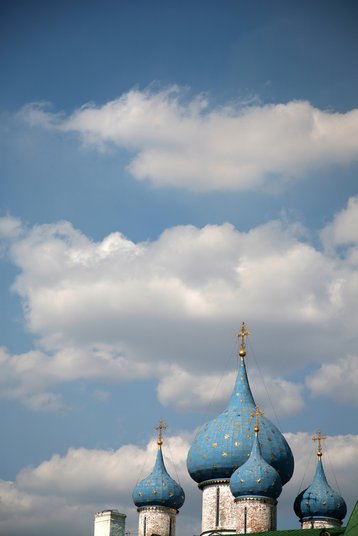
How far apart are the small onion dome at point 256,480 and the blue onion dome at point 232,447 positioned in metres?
1.85

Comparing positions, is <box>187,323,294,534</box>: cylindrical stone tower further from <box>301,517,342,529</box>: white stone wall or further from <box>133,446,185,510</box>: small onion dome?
<box>301,517,342,529</box>: white stone wall

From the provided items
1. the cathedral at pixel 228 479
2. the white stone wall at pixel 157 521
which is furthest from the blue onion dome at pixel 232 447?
the white stone wall at pixel 157 521

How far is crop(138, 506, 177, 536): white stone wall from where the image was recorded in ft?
161

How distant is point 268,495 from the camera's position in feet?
152

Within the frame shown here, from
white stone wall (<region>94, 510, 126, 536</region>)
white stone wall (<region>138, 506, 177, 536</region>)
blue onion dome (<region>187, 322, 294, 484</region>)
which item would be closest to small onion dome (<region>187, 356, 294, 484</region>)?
blue onion dome (<region>187, 322, 294, 484</region>)

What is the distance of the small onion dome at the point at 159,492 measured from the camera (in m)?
49.6

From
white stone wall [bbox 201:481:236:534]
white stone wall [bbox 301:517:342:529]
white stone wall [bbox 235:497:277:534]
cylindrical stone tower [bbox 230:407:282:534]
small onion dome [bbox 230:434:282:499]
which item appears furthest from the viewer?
white stone wall [bbox 301:517:342:529]

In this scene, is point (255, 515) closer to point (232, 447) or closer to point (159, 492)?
point (232, 447)

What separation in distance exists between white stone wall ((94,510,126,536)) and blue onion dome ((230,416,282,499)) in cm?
508

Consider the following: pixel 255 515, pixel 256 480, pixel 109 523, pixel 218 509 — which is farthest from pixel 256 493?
pixel 109 523

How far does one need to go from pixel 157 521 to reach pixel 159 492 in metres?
1.07

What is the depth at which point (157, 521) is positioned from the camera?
162 feet

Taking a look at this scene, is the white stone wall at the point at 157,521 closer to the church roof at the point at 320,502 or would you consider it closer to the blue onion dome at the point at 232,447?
the blue onion dome at the point at 232,447

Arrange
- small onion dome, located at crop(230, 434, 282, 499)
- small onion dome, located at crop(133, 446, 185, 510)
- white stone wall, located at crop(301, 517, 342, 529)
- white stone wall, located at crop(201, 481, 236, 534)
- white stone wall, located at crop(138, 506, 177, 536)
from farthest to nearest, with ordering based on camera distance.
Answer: small onion dome, located at crop(133, 446, 185, 510)
white stone wall, located at crop(138, 506, 177, 536)
white stone wall, located at crop(301, 517, 342, 529)
white stone wall, located at crop(201, 481, 236, 534)
small onion dome, located at crop(230, 434, 282, 499)
